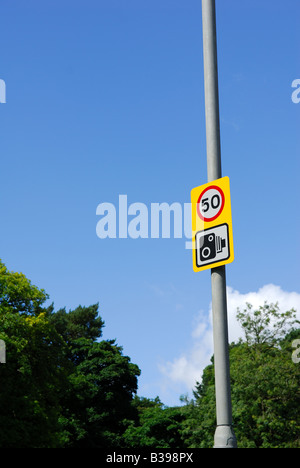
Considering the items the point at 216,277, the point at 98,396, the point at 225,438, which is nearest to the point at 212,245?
the point at 216,277

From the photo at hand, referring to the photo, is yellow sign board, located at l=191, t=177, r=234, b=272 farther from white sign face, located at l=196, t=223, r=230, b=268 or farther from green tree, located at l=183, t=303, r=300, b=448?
green tree, located at l=183, t=303, r=300, b=448

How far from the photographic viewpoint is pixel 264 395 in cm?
4125

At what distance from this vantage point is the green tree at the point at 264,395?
3994 cm

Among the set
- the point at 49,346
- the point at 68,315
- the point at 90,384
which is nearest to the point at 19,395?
the point at 49,346

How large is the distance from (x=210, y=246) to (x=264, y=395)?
3795 cm

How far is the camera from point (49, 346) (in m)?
41.5

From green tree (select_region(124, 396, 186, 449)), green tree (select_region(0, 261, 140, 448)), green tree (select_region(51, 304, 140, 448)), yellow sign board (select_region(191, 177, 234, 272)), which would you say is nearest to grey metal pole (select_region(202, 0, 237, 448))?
yellow sign board (select_region(191, 177, 234, 272))

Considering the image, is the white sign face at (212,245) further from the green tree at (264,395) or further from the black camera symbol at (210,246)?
the green tree at (264,395)

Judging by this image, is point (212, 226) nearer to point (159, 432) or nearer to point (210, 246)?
point (210, 246)

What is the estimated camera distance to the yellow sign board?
5.81m

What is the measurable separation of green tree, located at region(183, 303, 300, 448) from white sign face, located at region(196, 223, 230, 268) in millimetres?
35555

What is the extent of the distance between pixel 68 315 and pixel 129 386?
2884 centimetres

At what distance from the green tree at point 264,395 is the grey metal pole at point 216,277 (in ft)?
117
